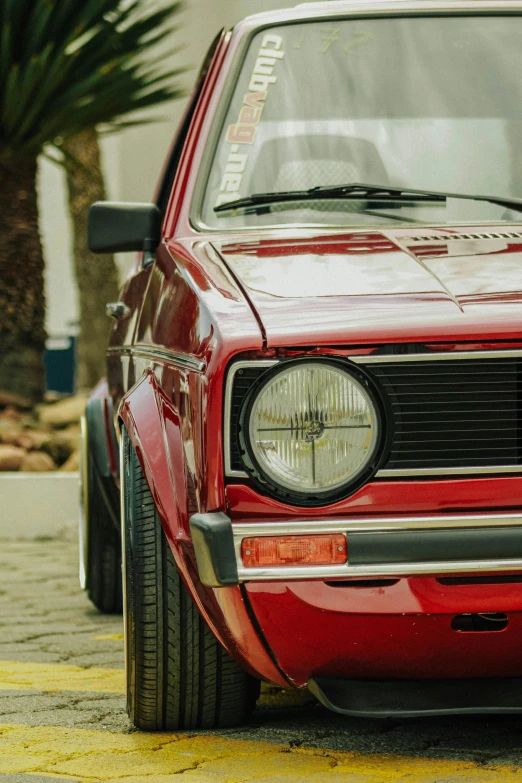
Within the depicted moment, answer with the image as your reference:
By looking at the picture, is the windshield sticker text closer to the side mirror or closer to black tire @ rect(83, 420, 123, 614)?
the side mirror

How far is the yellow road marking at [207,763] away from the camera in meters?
2.28

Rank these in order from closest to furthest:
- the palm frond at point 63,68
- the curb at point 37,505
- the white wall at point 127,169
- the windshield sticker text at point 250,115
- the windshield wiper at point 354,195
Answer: the windshield wiper at point 354,195, the windshield sticker text at point 250,115, the curb at point 37,505, the palm frond at point 63,68, the white wall at point 127,169

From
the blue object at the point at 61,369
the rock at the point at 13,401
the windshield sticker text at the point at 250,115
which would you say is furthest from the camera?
the blue object at the point at 61,369

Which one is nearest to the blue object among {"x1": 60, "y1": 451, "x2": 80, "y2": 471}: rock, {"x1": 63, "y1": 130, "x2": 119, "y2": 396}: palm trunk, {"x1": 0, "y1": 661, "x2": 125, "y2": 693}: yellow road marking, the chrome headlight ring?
{"x1": 63, "y1": 130, "x2": 119, "y2": 396}: palm trunk

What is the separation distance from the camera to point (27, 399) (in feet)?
25.7


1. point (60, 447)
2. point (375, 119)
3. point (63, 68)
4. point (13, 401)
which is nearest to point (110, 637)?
point (375, 119)

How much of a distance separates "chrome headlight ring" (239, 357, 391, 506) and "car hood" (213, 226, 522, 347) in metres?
0.07

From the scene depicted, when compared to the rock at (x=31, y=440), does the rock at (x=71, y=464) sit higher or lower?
lower

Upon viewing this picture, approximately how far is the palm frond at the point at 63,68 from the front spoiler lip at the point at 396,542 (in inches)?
225

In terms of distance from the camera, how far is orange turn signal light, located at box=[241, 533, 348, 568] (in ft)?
6.75

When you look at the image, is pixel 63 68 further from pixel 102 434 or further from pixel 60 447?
pixel 102 434

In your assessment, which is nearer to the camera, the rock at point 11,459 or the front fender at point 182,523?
the front fender at point 182,523

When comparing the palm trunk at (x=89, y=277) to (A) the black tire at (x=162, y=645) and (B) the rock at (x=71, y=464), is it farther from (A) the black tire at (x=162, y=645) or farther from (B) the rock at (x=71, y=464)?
(A) the black tire at (x=162, y=645)

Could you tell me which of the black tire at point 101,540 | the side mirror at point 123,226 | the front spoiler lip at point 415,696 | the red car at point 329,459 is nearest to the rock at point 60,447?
the black tire at point 101,540
